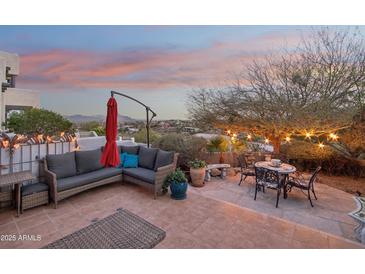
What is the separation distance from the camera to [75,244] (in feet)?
8.57

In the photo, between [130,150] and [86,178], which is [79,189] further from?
[130,150]

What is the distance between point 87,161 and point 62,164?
1.94 ft

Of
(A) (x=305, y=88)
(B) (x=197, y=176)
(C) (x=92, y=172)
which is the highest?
(A) (x=305, y=88)

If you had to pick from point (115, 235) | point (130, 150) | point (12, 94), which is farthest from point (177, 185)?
point (12, 94)

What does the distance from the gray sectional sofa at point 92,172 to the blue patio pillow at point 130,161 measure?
145mm

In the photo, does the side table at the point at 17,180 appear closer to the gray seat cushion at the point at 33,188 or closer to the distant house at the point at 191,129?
the gray seat cushion at the point at 33,188

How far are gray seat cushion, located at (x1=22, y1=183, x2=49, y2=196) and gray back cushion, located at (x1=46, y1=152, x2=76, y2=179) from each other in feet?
1.13

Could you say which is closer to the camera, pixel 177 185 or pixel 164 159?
pixel 177 185

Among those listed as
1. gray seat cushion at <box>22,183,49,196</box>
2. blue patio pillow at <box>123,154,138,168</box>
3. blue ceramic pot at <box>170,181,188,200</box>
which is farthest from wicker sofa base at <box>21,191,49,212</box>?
blue ceramic pot at <box>170,181,188,200</box>

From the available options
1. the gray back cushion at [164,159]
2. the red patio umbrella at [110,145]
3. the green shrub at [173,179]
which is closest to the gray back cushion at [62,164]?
the red patio umbrella at [110,145]

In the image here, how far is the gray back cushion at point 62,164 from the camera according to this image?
4.00m

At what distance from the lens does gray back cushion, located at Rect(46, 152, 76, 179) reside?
400 cm

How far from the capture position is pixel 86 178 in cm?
418
